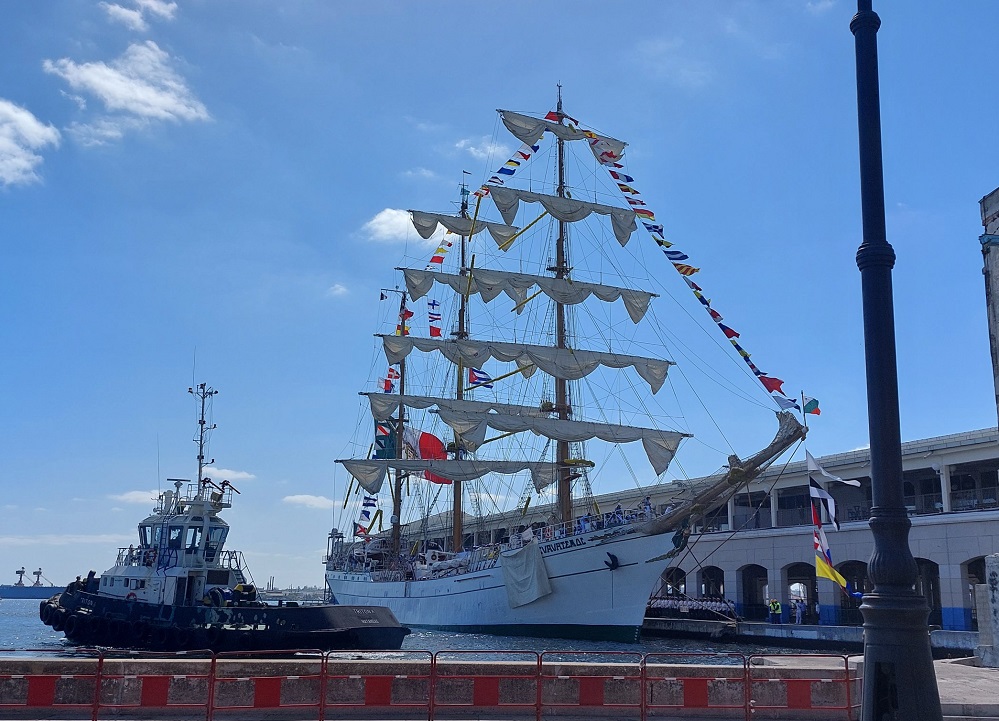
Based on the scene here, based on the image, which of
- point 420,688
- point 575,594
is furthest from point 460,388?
point 420,688

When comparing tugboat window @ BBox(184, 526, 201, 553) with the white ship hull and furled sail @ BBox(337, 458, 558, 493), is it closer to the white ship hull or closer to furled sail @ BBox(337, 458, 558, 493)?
the white ship hull

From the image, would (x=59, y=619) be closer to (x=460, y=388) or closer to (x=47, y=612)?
(x=47, y=612)

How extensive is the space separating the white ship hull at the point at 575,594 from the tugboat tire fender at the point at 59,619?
19.4 m

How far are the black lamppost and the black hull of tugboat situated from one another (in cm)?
2176

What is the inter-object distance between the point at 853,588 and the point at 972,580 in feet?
28.9

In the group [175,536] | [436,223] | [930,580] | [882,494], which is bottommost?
[930,580]

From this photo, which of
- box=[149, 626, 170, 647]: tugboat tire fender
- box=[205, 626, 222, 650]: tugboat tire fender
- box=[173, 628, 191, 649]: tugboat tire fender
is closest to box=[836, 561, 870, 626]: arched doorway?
box=[205, 626, 222, 650]: tugboat tire fender

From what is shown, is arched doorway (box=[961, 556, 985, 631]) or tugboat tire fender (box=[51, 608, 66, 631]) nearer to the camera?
tugboat tire fender (box=[51, 608, 66, 631])

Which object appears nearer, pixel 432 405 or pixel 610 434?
pixel 610 434

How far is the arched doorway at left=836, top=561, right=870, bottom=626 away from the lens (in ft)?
138

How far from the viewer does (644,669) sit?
13.0m

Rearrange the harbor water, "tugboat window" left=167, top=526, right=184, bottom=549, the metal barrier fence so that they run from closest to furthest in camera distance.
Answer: the metal barrier fence < "tugboat window" left=167, top=526, right=184, bottom=549 < the harbor water

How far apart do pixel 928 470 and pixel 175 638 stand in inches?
1574

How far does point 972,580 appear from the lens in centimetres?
4003
